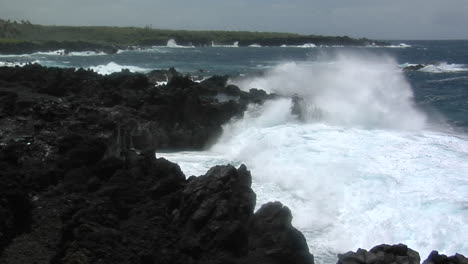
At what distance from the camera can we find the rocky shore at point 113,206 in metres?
9.31

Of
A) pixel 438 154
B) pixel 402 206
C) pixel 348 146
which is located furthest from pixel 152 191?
pixel 438 154

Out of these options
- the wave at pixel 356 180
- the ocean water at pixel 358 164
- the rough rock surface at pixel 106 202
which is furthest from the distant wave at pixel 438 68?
the rough rock surface at pixel 106 202

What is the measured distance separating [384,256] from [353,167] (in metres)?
7.96

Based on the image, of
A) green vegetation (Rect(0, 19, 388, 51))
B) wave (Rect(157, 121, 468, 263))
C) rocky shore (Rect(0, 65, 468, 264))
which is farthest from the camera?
green vegetation (Rect(0, 19, 388, 51))

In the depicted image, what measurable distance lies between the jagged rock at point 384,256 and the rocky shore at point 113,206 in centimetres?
2

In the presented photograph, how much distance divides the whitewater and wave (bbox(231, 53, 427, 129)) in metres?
0.11

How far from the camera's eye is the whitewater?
11.7 m

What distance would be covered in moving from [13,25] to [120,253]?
384 ft

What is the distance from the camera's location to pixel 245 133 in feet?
71.5

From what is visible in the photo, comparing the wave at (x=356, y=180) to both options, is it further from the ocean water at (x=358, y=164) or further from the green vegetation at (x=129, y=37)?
the green vegetation at (x=129, y=37)

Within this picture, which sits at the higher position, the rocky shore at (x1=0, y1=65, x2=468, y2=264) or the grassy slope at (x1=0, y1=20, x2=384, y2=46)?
the grassy slope at (x1=0, y1=20, x2=384, y2=46)

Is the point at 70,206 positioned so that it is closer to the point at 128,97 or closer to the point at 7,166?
the point at 7,166

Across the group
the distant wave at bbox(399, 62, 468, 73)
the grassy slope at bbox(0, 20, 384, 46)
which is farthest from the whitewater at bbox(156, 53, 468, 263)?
the grassy slope at bbox(0, 20, 384, 46)

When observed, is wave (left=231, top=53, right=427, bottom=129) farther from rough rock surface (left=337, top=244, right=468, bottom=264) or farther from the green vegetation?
the green vegetation
